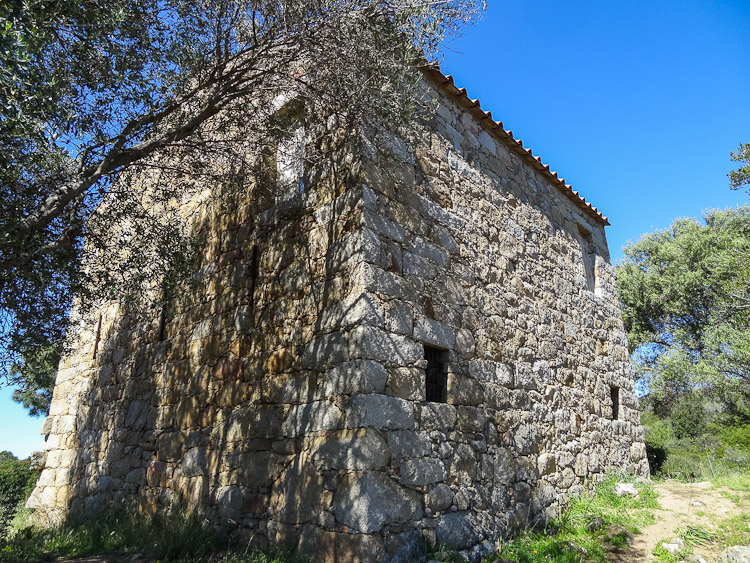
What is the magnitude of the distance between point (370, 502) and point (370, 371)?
3.15 ft

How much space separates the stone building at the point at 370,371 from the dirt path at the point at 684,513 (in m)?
0.87

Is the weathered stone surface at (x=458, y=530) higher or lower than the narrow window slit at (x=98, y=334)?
lower

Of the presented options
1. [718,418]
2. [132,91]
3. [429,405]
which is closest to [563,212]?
[429,405]

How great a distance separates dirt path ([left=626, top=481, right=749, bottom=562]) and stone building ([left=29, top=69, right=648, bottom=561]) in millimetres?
866

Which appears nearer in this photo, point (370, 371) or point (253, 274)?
point (370, 371)

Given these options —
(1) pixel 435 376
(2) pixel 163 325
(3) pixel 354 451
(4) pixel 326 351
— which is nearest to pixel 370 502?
(3) pixel 354 451

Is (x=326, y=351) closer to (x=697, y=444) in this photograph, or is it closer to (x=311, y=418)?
(x=311, y=418)

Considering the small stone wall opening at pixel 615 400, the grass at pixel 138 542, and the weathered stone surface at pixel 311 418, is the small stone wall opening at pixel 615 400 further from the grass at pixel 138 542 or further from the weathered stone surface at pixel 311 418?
the grass at pixel 138 542

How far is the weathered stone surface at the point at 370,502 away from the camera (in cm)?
384

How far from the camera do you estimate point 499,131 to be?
7.02 metres

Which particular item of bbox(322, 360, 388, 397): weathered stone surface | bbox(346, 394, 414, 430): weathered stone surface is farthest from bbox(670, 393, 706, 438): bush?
bbox(322, 360, 388, 397): weathered stone surface

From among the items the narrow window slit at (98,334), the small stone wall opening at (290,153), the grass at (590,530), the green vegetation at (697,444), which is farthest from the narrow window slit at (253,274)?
the green vegetation at (697,444)

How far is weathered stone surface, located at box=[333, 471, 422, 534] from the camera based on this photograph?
12.6 feet

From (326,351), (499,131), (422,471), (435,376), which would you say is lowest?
(422,471)
